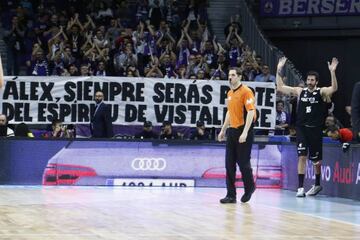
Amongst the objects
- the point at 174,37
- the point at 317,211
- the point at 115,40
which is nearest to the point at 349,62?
the point at 174,37

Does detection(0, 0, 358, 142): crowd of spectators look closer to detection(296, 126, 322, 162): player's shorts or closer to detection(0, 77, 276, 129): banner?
detection(0, 77, 276, 129): banner

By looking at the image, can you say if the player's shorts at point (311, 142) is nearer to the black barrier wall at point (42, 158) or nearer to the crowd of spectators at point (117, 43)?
the black barrier wall at point (42, 158)

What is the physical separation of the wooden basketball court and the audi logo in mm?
1953

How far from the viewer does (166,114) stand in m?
22.2

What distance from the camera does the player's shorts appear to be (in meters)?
17.5

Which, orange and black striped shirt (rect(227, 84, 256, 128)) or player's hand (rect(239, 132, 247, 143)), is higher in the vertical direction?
orange and black striped shirt (rect(227, 84, 256, 128))

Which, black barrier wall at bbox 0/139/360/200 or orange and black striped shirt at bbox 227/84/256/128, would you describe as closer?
orange and black striped shirt at bbox 227/84/256/128

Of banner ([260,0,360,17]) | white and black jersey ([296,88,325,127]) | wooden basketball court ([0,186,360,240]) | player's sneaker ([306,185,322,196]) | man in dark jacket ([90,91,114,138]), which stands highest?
banner ([260,0,360,17])

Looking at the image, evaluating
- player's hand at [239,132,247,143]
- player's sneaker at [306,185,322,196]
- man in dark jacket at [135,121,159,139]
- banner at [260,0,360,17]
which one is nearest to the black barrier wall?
player's sneaker at [306,185,322,196]

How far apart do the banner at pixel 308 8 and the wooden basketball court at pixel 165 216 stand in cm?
1380

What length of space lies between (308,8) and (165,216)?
64.0 ft

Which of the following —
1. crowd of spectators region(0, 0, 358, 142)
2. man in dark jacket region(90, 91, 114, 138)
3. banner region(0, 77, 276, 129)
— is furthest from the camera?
crowd of spectators region(0, 0, 358, 142)

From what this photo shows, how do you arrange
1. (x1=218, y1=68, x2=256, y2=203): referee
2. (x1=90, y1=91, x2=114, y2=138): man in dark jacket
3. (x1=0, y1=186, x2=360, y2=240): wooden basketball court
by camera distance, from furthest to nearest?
(x1=90, y1=91, x2=114, y2=138): man in dark jacket → (x1=218, y1=68, x2=256, y2=203): referee → (x1=0, y1=186, x2=360, y2=240): wooden basketball court

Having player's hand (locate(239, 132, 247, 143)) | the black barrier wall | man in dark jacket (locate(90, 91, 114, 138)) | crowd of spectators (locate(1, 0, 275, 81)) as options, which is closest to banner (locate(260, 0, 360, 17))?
crowd of spectators (locate(1, 0, 275, 81))
